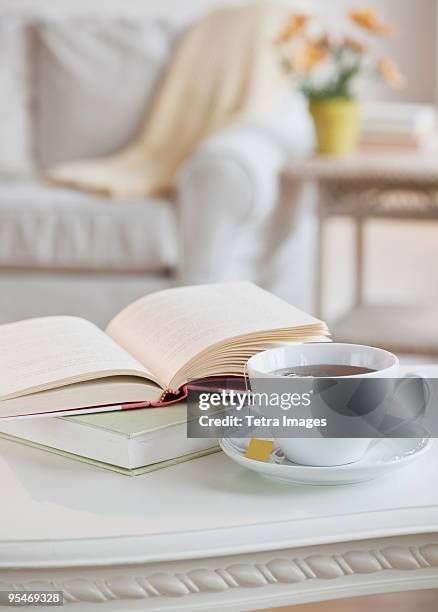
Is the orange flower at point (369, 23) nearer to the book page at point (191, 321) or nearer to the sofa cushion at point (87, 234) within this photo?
the sofa cushion at point (87, 234)

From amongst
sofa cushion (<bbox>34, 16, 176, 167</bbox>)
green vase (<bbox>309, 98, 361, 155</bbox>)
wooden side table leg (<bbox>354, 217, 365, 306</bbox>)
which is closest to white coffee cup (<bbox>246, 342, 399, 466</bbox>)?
green vase (<bbox>309, 98, 361, 155</bbox>)

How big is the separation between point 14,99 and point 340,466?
2.50 metres

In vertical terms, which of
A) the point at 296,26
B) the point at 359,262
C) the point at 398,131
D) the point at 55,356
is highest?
the point at 296,26

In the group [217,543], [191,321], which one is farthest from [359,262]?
[217,543]

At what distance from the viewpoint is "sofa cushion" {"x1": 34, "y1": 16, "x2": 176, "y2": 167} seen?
2967 mm

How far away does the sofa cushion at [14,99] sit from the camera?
A: 3.03 m

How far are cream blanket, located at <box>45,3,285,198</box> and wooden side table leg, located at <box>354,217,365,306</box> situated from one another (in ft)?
1.54

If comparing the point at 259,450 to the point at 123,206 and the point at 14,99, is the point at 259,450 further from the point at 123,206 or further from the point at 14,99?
the point at 14,99

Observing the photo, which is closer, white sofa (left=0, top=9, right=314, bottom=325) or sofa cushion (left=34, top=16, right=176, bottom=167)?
white sofa (left=0, top=9, right=314, bottom=325)

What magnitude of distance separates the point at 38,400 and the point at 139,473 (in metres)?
0.11

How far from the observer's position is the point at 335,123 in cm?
253

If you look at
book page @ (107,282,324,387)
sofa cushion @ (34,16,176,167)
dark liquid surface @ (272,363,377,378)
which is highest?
sofa cushion @ (34,16,176,167)

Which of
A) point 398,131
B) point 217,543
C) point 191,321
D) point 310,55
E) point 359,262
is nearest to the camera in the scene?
point 217,543

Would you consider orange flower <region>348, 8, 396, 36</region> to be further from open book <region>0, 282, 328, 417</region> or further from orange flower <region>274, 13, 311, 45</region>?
open book <region>0, 282, 328, 417</region>
